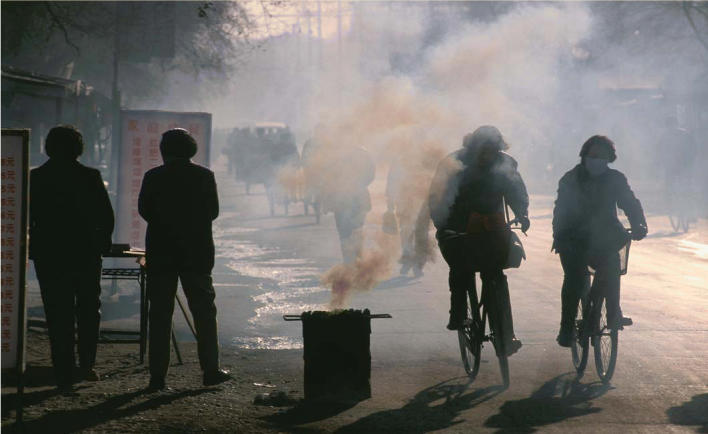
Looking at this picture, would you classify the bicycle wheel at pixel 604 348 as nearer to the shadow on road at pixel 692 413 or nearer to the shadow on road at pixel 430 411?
the shadow on road at pixel 692 413

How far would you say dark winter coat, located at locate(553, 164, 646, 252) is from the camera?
308 inches

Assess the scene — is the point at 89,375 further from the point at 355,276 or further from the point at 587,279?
the point at 587,279

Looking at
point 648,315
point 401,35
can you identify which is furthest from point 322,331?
point 401,35

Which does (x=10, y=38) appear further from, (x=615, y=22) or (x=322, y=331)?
(x=615, y=22)

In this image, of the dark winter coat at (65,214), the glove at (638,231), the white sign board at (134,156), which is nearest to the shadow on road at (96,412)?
the dark winter coat at (65,214)

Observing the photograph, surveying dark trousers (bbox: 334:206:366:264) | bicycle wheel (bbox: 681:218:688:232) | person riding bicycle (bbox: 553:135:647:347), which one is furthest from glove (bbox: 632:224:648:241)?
bicycle wheel (bbox: 681:218:688:232)

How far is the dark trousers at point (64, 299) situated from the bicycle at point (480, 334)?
9.45 feet

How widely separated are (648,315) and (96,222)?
252 inches

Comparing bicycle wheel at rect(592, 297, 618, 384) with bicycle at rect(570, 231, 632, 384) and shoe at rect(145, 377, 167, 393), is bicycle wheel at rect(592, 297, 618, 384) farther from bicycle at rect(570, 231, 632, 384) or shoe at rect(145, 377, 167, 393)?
shoe at rect(145, 377, 167, 393)

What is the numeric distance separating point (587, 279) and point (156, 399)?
11.4 feet

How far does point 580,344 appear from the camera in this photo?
7.98m

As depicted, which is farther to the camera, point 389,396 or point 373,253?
point 373,253

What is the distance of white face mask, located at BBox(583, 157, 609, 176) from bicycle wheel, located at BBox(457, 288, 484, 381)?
1.30 meters

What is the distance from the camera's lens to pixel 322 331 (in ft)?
23.6
